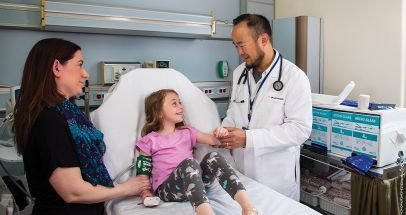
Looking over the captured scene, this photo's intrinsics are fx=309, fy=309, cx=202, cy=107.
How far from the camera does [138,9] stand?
2.46 m

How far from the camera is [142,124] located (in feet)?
5.87

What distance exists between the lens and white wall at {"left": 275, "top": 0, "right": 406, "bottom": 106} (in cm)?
212

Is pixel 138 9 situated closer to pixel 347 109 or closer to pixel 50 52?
pixel 50 52

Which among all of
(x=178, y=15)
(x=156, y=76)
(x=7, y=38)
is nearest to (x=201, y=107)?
(x=156, y=76)

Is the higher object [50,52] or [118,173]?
[50,52]

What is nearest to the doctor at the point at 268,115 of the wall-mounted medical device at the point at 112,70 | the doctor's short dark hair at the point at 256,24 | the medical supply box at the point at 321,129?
the doctor's short dark hair at the point at 256,24

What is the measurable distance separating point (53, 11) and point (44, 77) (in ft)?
3.92

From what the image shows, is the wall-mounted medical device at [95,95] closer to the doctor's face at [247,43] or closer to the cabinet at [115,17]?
the cabinet at [115,17]

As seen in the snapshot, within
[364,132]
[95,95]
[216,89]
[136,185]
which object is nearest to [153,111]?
[136,185]

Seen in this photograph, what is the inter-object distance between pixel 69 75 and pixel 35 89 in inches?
5.3

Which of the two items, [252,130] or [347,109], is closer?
[252,130]

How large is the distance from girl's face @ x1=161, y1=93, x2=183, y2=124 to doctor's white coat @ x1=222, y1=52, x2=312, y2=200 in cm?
37

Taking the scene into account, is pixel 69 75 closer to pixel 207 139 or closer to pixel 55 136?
pixel 55 136

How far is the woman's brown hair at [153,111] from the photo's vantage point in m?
1.75
